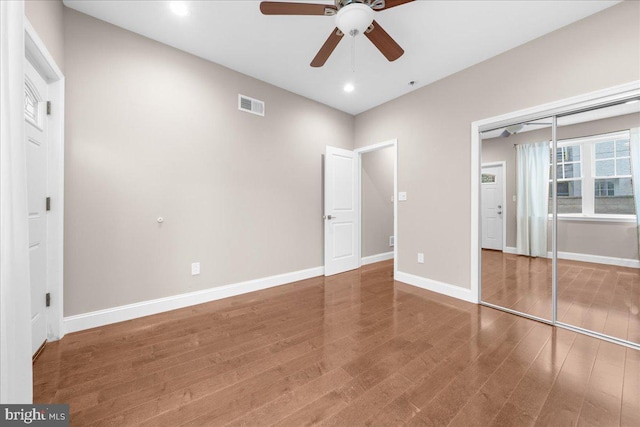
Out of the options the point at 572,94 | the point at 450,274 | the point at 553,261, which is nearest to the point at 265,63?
the point at 572,94

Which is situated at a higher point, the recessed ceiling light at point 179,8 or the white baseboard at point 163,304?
the recessed ceiling light at point 179,8

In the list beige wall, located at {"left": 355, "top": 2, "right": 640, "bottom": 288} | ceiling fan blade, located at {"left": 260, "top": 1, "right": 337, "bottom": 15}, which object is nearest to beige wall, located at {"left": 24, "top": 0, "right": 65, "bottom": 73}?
ceiling fan blade, located at {"left": 260, "top": 1, "right": 337, "bottom": 15}

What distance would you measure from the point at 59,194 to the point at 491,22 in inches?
166

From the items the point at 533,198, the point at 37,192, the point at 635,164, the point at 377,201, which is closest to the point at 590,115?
the point at 635,164

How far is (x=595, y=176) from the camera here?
2.35 metres

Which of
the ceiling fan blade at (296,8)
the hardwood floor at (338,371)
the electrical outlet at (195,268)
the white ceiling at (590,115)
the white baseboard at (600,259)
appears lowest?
the hardwood floor at (338,371)

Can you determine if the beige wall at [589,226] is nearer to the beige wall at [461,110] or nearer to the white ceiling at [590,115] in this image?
the white ceiling at [590,115]

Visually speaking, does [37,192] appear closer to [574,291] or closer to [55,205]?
[55,205]

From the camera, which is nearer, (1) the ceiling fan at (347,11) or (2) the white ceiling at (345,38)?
(1) the ceiling fan at (347,11)

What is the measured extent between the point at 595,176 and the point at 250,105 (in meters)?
3.90

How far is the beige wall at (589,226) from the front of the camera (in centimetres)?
220

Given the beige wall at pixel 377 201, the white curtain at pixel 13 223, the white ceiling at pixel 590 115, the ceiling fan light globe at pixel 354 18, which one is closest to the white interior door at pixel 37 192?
the white curtain at pixel 13 223

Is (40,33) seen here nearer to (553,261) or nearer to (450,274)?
(450,274)

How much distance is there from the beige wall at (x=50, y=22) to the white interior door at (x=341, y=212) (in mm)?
3052
